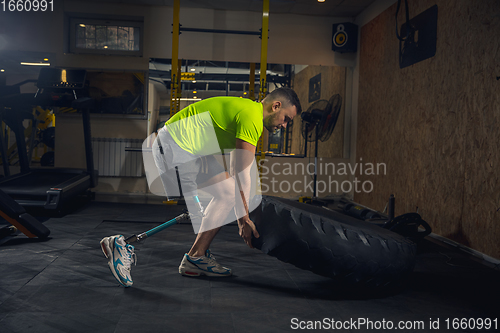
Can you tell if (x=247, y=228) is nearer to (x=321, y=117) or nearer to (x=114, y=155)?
(x=321, y=117)

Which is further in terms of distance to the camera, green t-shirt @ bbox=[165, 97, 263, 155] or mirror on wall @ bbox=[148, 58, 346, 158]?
mirror on wall @ bbox=[148, 58, 346, 158]

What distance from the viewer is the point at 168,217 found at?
12.9ft

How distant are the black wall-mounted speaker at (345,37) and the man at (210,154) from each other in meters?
3.98

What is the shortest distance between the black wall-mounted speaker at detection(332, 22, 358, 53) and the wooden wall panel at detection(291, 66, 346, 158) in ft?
1.04

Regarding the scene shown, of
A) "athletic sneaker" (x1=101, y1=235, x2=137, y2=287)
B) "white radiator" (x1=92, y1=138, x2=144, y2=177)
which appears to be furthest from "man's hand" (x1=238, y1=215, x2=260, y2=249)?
"white radiator" (x1=92, y1=138, x2=144, y2=177)

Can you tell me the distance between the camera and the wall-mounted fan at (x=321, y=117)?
4980 millimetres

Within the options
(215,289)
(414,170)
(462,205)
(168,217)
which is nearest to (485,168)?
(462,205)

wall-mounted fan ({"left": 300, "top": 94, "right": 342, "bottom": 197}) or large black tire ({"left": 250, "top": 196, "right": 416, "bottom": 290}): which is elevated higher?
wall-mounted fan ({"left": 300, "top": 94, "right": 342, "bottom": 197})

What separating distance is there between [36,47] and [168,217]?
3434 mm

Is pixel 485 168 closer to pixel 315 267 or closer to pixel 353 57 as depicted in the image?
pixel 315 267

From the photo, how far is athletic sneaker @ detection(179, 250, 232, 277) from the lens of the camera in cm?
205

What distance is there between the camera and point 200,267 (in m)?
2.05

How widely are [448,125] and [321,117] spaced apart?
1924 millimetres

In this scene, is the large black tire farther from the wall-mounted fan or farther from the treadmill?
the wall-mounted fan
